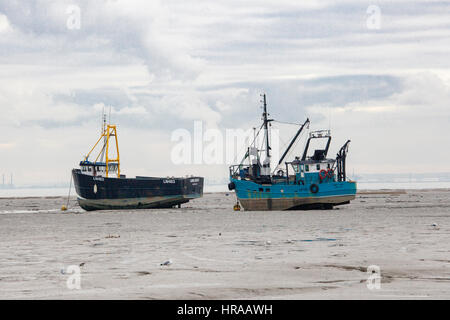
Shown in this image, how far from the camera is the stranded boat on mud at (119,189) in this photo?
73812 millimetres

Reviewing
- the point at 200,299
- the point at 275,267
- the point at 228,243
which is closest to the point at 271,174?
the point at 228,243

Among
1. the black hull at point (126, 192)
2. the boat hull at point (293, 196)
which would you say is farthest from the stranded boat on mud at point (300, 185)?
the black hull at point (126, 192)

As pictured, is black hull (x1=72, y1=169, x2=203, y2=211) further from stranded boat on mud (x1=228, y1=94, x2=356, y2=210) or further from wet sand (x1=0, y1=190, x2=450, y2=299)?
wet sand (x1=0, y1=190, x2=450, y2=299)

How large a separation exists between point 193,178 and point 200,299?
7022cm

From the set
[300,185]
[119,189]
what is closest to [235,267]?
[300,185]

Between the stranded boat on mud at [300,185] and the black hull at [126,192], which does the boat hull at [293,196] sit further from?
the black hull at [126,192]

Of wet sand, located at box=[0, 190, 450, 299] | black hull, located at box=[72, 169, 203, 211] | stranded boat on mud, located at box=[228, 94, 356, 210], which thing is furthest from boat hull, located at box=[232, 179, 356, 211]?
wet sand, located at box=[0, 190, 450, 299]

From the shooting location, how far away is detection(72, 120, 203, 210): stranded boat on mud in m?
73.8

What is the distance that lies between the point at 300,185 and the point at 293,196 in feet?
3.94

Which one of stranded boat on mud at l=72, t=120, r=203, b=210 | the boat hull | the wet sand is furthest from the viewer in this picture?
stranded boat on mud at l=72, t=120, r=203, b=210

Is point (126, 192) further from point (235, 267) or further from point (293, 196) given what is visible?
point (235, 267)

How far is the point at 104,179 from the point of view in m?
74.2
